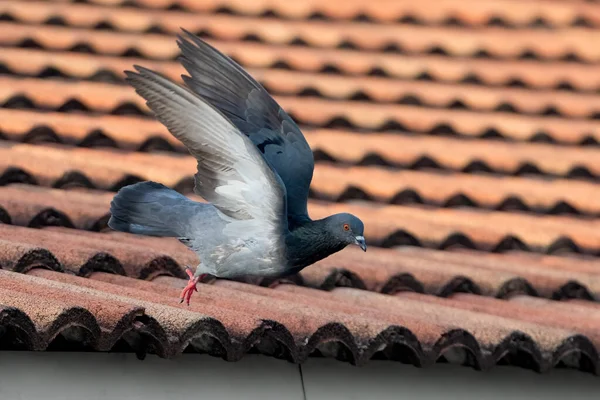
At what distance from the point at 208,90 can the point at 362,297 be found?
0.82 metres

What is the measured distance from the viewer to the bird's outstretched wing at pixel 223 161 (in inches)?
118

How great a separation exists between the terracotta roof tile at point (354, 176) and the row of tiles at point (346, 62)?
0.05ft

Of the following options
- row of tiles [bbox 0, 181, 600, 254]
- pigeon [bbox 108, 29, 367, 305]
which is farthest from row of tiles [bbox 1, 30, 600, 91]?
pigeon [bbox 108, 29, 367, 305]

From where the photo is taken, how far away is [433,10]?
6730 millimetres

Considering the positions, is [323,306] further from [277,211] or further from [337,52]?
[337,52]

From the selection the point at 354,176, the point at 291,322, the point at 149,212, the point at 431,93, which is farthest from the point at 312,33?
the point at 291,322

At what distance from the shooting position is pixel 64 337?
2.80m

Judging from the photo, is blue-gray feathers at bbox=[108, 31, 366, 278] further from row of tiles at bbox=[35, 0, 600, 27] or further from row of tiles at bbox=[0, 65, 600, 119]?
row of tiles at bbox=[35, 0, 600, 27]

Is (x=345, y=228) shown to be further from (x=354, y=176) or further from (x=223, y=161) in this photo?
(x=354, y=176)

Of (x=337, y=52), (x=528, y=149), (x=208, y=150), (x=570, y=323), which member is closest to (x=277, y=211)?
(x=208, y=150)

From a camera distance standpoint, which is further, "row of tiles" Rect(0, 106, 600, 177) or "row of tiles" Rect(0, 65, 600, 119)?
"row of tiles" Rect(0, 65, 600, 119)

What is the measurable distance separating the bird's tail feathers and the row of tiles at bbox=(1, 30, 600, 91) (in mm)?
2265

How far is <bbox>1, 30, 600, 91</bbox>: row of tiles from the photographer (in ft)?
18.6

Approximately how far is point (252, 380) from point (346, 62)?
3224 millimetres
